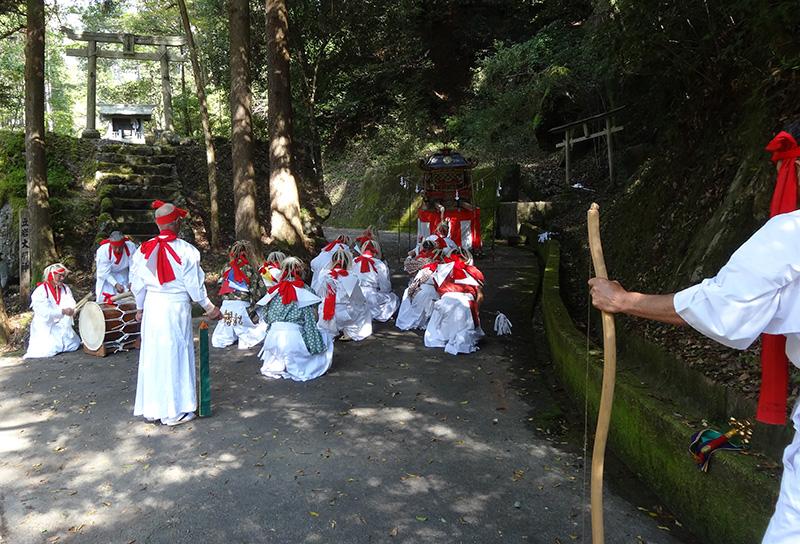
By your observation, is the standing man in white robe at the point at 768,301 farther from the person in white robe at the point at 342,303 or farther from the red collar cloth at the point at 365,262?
the red collar cloth at the point at 365,262

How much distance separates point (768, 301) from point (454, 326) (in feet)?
21.0

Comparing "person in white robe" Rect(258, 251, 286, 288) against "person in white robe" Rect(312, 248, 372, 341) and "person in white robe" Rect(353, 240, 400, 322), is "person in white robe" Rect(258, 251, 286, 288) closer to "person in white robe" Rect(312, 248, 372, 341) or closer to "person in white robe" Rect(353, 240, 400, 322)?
"person in white robe" Rect(312, 248, 372, 341)

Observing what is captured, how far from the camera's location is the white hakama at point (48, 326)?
8.21 metres

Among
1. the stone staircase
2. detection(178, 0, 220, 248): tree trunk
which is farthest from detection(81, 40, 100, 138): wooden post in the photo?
detection(178, 0, 220, 248): tree trunk

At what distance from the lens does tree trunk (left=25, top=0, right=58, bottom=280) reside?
34.8 ft

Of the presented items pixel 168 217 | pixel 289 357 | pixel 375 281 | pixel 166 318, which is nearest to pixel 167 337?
pixel 166 318

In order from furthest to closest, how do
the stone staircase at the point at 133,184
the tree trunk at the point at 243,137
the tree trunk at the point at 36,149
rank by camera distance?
1. the stone staircase at the point at 133,184
2. the tree trunk at the point at 243,137
3. the tree trunk at the point at 36,149

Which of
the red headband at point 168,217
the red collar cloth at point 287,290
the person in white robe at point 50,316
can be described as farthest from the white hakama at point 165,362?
the person in white robe at point 50,316

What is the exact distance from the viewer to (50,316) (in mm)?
8266

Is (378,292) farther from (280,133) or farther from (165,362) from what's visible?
(165,362)

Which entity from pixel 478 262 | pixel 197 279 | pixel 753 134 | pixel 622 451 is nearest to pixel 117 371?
pixel 197 279

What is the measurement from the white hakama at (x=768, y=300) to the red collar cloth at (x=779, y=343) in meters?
0.17

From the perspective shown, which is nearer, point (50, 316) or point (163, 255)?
point (163, 255)

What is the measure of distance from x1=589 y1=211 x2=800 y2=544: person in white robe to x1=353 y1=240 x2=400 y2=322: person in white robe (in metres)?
8.09
